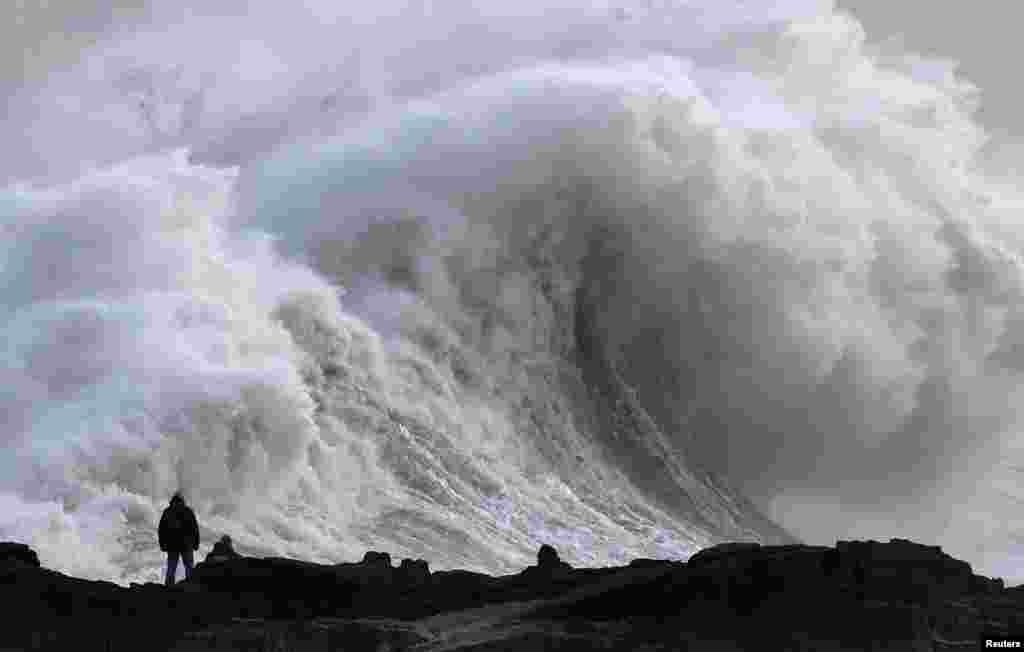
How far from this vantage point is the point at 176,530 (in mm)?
17828

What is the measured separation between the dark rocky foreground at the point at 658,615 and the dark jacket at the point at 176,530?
5.68ft

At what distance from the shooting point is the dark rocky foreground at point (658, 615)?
47.4 feet

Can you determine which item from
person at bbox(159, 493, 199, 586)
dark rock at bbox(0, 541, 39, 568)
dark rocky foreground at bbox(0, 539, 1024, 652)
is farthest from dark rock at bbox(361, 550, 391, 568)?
dark rock at bbox(0, 541, 39, 568)

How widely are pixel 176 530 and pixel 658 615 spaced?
491 cm

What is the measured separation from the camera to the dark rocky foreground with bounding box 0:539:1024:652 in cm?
1445

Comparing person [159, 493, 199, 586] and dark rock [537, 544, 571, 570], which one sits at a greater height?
dark rock [537, 544, 571, 570]

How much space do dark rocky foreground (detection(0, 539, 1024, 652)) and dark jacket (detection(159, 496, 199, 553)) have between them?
5.68 feet

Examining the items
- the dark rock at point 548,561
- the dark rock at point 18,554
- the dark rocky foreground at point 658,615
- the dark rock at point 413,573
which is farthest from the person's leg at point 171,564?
the dark rock at point 548,561

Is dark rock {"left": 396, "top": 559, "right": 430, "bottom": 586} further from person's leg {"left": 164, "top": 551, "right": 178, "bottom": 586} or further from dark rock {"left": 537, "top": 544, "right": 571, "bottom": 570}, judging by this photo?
person's leg {"left": 164, "top": 551, "right": 178, "bottom": 586}

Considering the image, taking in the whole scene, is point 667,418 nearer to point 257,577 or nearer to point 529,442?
point 529,442

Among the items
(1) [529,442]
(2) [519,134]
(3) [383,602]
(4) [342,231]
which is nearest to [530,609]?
(3) [383,602]

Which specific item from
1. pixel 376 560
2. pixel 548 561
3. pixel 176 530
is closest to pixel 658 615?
pixel 548 561
